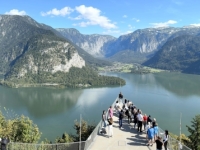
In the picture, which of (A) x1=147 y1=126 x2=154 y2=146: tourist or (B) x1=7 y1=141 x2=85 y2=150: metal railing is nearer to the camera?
(B) x1=7 y1=141 x2=85 y2=150: metal railing

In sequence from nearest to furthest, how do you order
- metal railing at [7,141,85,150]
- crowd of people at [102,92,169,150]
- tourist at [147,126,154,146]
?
metal railing at [7,141,85,150], crowd of people at [102,92,169,150], tourist at [147,126,154,146]

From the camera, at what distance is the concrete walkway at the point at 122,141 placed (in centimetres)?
1523

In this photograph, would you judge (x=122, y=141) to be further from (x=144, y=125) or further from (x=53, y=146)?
(x=53, y=146)

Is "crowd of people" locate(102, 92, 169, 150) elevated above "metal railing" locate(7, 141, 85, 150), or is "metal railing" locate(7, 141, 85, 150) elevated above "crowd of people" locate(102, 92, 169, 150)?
"crowd of people" locate(102, 92, 169, 150)

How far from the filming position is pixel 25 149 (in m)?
15.5

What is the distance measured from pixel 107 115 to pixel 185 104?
79.7 meters

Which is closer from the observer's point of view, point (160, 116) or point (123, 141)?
point (123, 141)

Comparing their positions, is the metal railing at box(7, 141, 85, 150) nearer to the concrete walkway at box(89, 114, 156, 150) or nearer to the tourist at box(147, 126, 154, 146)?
the concrete walkway at box(89, 114, 156, 150)

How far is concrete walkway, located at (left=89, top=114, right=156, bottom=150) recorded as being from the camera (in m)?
15.2

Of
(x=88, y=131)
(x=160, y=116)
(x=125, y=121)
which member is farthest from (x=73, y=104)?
(x=125, y=121)

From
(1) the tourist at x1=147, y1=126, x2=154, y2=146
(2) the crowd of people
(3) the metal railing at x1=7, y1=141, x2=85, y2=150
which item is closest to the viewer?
(3) the metal railing at x1=7, y1=141, x2=85, y2=150

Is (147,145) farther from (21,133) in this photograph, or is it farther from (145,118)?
(21,133)

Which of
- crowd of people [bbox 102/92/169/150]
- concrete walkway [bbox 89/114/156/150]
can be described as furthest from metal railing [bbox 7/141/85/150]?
crowd of people [bbox 102/92/169/150]

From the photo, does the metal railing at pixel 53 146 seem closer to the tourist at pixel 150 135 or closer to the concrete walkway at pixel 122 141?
the concrete walkway at pixel 122 141
